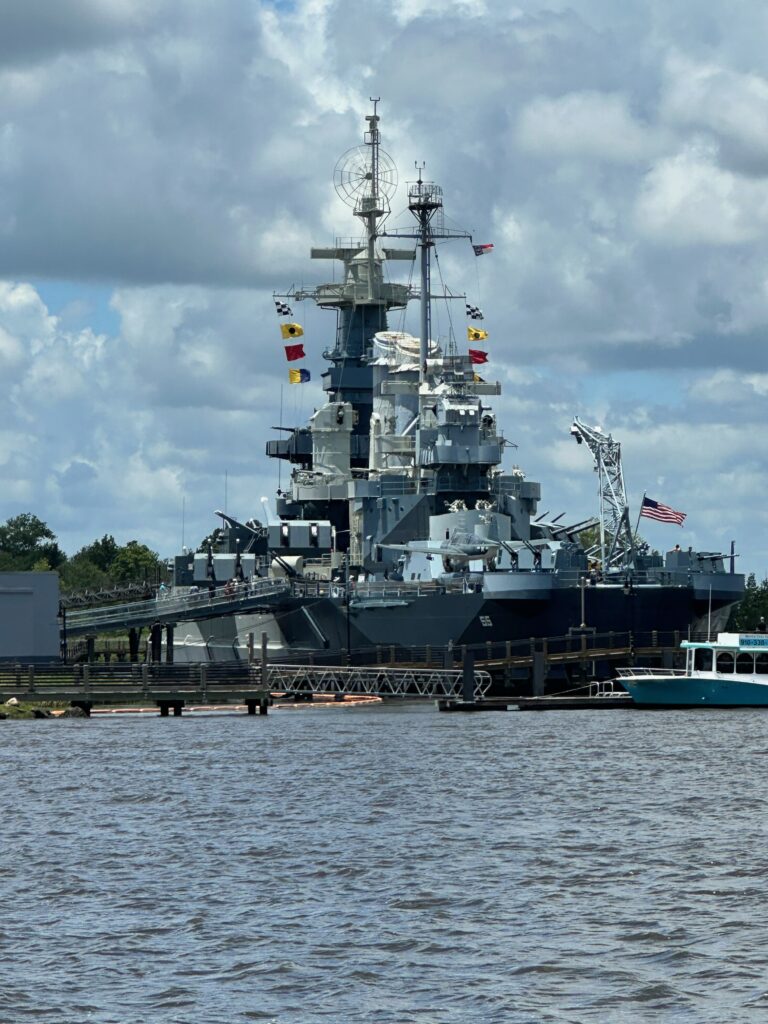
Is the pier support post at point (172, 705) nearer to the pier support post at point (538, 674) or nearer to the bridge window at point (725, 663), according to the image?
the pier support post at point (538, 674)

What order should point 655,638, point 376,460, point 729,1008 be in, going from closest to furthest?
1. point 729,1008
2. point 655,638
3. point 376,460

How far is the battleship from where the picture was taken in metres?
85.7

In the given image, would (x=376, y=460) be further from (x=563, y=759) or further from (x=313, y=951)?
(x=313, y=951)

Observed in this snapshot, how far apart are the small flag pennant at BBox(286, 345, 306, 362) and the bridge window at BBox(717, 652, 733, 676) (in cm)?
3526

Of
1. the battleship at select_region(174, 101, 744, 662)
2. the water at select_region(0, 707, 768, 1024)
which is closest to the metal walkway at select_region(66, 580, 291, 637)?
the battleship at select_region(174, 101, 744, 662)

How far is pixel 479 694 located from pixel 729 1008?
56852 mm

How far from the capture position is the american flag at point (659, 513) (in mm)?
80875

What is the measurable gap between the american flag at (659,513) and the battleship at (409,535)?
5.07 meters

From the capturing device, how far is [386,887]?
1223 inches

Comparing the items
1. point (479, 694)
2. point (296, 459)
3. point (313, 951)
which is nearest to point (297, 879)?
point (313, 951)

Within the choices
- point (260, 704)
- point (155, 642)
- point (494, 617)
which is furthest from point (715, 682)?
point (155, 642)

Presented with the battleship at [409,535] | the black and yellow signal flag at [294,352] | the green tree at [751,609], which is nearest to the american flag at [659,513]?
the battleship at [409,535]

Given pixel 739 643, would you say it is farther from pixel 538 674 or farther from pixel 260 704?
pixel 260 704

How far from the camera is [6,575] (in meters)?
79.8
